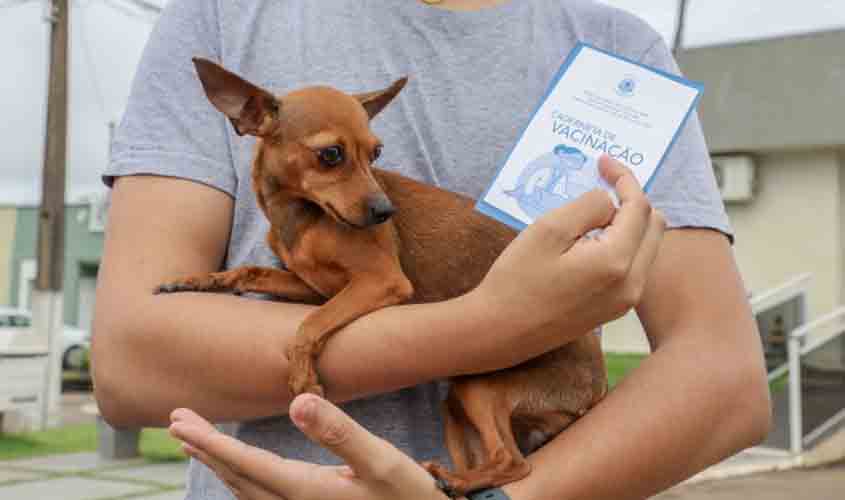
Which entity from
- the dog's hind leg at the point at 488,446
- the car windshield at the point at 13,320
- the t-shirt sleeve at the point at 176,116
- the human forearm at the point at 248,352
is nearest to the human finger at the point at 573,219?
the human forearm at the point at 248,352

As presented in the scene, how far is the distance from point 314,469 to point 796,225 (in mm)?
16968

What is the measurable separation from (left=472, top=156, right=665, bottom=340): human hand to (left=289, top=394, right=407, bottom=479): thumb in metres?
0.23

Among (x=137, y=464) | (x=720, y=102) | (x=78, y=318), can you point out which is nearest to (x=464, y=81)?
(x=137, y=464)

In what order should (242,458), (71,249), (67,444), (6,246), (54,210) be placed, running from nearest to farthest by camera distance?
1. (242,458)
2. (67,444)
3. (54,210)
4. (71,249)
5. (6,246)

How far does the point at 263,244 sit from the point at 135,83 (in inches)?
13.6

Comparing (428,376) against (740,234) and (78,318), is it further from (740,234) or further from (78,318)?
(78,318)

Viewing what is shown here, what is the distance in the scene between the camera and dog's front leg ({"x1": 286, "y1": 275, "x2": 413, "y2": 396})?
4.20 feet

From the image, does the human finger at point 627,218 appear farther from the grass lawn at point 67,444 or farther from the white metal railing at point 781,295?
the white metal railing at point 781,295

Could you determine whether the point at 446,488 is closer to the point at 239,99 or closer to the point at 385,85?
the point at 239,99

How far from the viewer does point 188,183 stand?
1535 millimetres

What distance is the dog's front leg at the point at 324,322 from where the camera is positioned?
128 cm

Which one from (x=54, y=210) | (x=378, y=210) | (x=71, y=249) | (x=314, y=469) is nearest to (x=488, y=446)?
(x=314, y=469)

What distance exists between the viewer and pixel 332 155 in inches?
51.5

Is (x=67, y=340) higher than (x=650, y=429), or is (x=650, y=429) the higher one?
(x=650, y=429)
